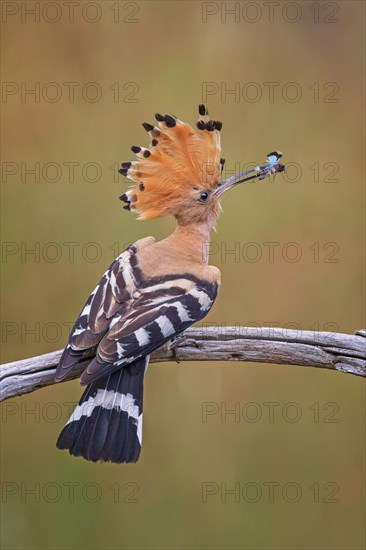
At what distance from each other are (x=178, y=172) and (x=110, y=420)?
2.88 ft

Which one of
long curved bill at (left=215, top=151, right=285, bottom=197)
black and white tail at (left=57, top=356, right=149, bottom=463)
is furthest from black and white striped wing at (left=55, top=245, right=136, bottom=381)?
long curved bill at (left=215, top=151, right=285, bottom=197)

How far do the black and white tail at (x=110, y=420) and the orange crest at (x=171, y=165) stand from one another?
623 millimetres

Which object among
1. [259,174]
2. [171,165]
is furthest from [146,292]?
[259,174]

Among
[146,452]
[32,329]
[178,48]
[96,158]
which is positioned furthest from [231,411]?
[178,48]

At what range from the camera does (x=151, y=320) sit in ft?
9.01

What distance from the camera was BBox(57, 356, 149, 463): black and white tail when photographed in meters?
2.72

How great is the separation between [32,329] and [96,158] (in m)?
0.74

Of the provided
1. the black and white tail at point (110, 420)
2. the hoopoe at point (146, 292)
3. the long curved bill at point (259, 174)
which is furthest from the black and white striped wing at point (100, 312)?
the long curved bill at point (259, 174)

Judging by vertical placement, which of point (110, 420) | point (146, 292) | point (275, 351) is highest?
point (146, 292)

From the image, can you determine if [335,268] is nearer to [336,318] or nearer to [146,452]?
[336,318]

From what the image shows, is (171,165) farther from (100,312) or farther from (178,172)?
(100,312)

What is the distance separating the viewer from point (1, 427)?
3.63 m

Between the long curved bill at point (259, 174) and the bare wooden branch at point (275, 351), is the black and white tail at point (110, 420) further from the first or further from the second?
the long curved bill at point (259, 174)

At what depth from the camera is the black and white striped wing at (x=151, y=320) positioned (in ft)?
8.64
